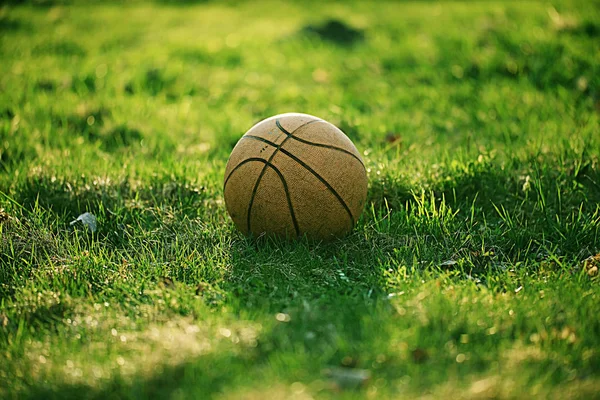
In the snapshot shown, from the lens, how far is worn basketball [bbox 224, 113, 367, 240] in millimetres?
4043

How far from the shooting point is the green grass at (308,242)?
9.74ft

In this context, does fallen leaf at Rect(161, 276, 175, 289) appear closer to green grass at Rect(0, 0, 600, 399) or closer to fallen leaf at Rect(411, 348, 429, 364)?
green grass at Rect(0, 0, 600, 399)

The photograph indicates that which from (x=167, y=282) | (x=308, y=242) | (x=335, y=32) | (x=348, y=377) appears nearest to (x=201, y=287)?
(x=167, y=282)

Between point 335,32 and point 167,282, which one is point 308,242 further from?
point 335,32

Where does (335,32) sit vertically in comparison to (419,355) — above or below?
above

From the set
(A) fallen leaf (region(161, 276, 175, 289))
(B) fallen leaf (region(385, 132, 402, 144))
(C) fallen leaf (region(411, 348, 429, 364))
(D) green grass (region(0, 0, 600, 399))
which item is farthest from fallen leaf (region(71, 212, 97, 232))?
(B) fallen leaf (region(385, 132, 402, 144))

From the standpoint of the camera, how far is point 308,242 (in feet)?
13.9

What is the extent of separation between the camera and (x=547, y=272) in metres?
3.85

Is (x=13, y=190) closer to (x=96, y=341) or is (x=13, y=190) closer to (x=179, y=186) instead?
(x=179, y=186)

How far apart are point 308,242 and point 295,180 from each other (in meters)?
0.47

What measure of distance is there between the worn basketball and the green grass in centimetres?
19

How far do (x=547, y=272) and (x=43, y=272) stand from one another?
314 cm

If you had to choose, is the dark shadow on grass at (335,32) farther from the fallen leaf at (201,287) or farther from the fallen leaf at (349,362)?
the fallen leaf at (349,362)

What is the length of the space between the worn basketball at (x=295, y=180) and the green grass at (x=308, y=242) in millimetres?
186
